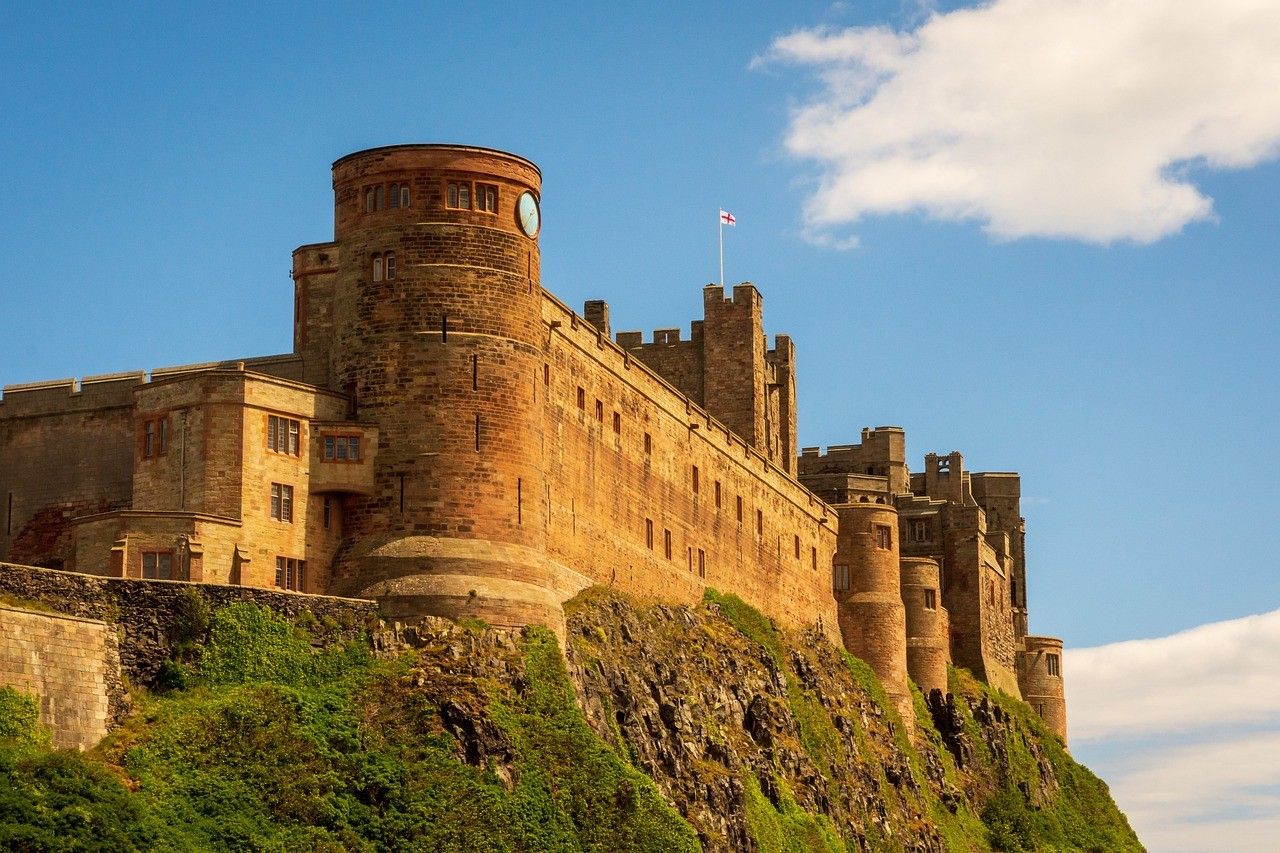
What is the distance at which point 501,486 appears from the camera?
62656mm

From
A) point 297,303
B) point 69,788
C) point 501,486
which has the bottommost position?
point 69,788

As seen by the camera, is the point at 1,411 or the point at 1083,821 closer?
the point at 1,411

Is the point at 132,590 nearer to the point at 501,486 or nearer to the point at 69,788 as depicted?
the point at 69,788

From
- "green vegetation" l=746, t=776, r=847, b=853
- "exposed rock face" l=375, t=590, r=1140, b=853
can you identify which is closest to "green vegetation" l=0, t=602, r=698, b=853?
"exposed rock face" l=375, t=590, r=1140, b=853

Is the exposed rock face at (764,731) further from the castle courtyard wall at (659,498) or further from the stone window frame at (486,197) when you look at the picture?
the stone window frame at (486,197)

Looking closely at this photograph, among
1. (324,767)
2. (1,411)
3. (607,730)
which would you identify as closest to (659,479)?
(607,730)

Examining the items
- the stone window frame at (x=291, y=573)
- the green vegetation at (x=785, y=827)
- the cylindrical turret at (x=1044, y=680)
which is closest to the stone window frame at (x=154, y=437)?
the stone window frame at (x=291, y=573)

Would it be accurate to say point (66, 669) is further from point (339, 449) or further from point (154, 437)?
point (339, 449)

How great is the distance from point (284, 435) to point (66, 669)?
38.5ft

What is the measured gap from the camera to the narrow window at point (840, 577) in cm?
10400

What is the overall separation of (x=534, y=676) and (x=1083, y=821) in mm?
58434

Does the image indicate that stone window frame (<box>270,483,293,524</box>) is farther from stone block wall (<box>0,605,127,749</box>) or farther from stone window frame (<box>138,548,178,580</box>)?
stone block wall (<box>0,605,127,749</box>)

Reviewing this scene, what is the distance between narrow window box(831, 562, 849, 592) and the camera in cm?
10400

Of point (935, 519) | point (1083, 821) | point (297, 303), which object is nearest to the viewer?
point (297, 303)
